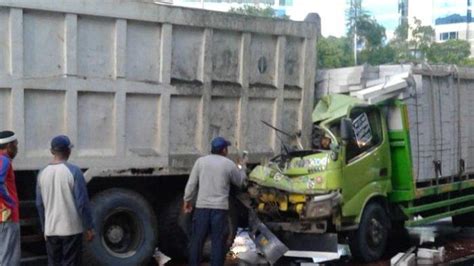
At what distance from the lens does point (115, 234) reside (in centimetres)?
777

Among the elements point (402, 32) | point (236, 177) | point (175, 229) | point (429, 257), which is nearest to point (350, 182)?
point (429, 257)

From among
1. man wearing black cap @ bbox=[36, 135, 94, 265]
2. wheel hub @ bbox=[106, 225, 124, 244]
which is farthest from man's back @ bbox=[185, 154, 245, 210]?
man wearing black cap @ bbox=[36, 135, 94, 265]

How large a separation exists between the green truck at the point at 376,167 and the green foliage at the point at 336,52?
21.3 m

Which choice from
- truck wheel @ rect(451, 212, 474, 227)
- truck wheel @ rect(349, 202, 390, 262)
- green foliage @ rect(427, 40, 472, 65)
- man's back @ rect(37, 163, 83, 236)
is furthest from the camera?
green foliage @ rect(427, 40, 472, 65)

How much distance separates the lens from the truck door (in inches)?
338

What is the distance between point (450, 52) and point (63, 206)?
53215 millimetres

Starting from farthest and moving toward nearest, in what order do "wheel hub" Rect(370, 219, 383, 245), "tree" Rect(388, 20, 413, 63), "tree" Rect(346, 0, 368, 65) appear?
"tree" Rect(346, 0, 368, 65), "tree" Rect(388, 20, 413, 63), "wheel hub" Rect(370, 219, 383, 245)

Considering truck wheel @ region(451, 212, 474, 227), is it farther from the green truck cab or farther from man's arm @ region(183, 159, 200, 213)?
man's arm @ region(183, 159, 200, 213)

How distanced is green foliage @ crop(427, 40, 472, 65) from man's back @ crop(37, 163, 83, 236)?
46446 millimetres

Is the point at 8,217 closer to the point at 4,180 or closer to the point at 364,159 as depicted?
the point at 4,180

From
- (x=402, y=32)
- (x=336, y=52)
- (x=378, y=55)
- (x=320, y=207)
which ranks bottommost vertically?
(x=320, y=207)


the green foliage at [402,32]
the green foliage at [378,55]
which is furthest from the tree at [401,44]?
the green foliage at [378,55]

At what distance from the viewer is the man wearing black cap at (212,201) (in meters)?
7.12

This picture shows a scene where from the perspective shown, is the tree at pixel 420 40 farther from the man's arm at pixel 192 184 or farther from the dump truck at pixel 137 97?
the man's arm at pixel 192 184
